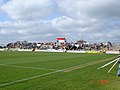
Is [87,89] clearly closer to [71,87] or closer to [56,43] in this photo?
[71,87]

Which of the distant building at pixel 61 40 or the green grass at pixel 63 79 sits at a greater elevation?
the distant building at pixel 61 40

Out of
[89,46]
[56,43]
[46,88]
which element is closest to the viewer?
[46,88]

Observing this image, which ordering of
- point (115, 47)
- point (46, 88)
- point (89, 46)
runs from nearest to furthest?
1. point (46, 88)
2. point (115, 47)
3. point (89, 46)

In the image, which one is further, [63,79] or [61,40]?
[61,40]

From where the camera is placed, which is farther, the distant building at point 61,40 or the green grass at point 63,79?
the distant building at point 61,40

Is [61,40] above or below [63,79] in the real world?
above

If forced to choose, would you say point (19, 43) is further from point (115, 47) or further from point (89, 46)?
point (115, 47)

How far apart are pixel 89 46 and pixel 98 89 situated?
13934 cm

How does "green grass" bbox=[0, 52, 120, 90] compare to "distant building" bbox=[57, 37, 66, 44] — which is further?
"distant building" bbox=[57, 37, 66, 44]

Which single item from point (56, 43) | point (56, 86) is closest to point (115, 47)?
point (56, 43)

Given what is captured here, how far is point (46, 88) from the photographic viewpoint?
36.4 feet

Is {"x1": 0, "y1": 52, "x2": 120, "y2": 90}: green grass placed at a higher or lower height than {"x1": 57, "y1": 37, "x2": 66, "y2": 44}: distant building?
lower

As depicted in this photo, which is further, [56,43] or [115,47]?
[56,43]

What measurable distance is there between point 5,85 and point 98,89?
4.46 m
